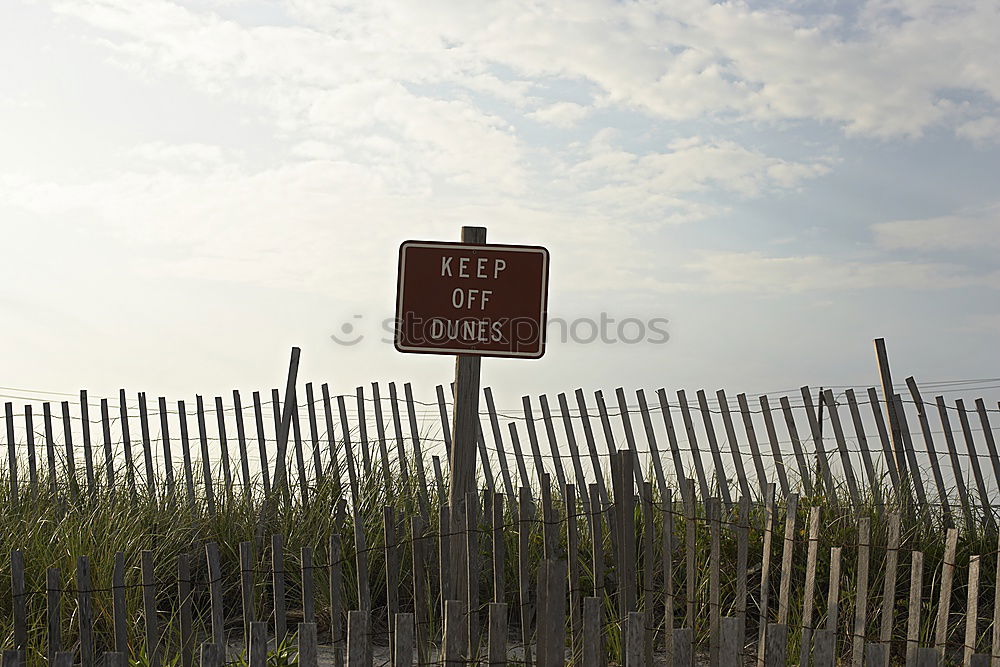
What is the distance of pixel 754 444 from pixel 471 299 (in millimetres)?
2964

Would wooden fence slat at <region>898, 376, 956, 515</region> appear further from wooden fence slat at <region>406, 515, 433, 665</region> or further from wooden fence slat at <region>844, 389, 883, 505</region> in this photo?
wooden fence slat at <region>406, 515, 433, 665</region>

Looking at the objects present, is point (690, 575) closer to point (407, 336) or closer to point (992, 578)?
point (407, 336)

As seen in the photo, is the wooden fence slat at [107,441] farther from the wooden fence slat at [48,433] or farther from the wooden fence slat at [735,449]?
the wooden fence slat at [735,449]

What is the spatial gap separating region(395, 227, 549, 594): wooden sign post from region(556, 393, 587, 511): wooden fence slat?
2.45 m

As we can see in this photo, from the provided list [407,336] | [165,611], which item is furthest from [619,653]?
[165,611]

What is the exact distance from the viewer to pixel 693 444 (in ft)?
19.4

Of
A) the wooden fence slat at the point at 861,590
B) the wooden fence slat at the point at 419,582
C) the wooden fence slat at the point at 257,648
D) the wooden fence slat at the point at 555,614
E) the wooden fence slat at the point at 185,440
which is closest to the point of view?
the wooden fence slat at the point at 257,648

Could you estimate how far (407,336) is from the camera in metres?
3.63

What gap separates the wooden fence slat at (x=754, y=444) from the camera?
5.82m

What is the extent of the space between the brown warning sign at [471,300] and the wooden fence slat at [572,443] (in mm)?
2524

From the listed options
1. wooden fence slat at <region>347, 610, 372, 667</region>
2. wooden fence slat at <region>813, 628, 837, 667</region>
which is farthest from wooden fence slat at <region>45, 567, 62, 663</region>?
wooden fence slat at <region>813, 628, 837, 667</region>

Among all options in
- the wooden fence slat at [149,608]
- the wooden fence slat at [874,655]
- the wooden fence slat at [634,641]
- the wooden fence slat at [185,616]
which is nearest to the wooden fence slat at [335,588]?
the wooden fence slat at [185,616]

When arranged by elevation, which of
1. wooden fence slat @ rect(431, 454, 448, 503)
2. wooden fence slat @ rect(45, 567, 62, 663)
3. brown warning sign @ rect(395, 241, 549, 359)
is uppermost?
brown warning sign @ rect(395, 241, 549, 359)

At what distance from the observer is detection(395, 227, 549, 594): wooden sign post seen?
363cm
